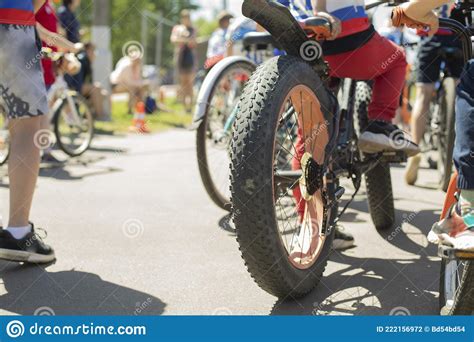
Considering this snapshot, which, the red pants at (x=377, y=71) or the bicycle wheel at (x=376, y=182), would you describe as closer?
the red pants at (x=377, y=71)

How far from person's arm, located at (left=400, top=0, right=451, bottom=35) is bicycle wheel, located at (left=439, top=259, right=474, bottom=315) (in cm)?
92

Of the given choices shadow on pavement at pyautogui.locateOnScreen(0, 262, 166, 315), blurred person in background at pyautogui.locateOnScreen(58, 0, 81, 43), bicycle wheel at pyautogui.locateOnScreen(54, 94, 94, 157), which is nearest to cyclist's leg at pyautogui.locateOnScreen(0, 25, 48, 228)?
shadow on pavement at pyautogui.locateOnScreen(0, 262, 166, 315)

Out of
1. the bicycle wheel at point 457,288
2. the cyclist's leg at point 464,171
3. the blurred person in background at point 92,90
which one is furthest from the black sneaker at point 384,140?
the blurred person in background at point 92,90

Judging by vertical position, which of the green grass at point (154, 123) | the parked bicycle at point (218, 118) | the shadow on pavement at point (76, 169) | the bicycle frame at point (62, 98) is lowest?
the green grass at point (154, 123)

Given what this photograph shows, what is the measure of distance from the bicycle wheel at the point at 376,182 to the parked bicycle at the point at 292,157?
47mm

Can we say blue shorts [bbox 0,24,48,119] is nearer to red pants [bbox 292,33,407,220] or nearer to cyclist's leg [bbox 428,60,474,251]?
red pants [bbox 292,33,407,220]

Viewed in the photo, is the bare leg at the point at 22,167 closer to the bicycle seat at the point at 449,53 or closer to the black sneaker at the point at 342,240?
the black sneaker at the point at 342,240

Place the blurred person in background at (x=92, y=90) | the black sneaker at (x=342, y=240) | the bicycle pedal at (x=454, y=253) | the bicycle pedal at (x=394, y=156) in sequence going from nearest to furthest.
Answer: the bicycle pedal at (x=454, y=253), the bicycle pedal at (x=394, y=156), the black sneaker at (x=342, y=240), the blurred person in background at (x=92, y=90)

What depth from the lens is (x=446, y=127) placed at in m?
5.49

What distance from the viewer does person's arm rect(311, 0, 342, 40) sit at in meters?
3.18

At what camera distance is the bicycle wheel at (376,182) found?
155 inches

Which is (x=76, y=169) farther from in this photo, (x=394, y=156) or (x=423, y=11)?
(x=423, y=11)

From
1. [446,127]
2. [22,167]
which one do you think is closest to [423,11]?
[22,167]

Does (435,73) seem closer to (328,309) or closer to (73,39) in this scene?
(328,309)
